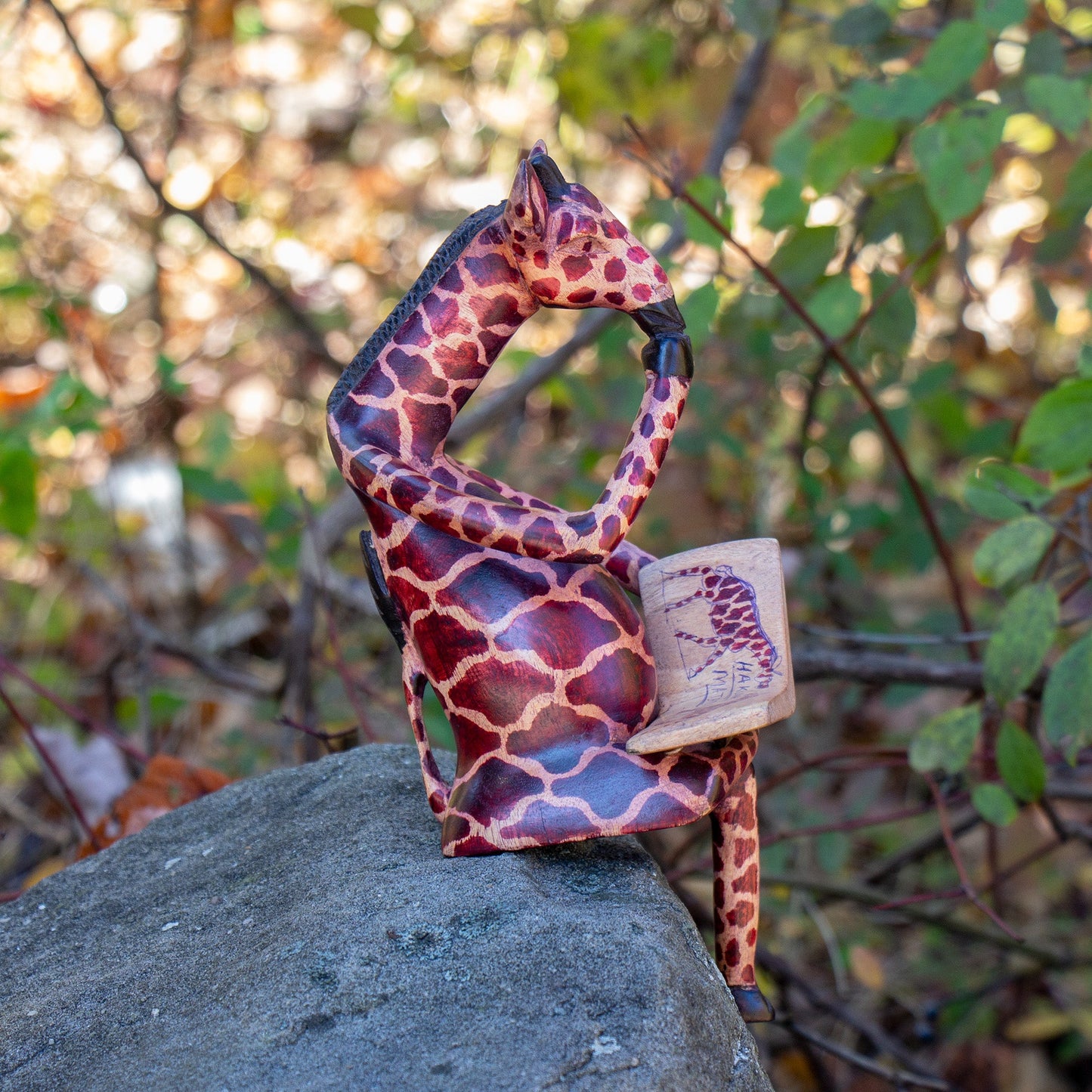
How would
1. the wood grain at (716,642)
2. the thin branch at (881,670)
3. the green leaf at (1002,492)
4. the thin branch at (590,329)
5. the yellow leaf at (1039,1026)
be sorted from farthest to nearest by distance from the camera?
the yellow leaf at (1039,1026) → the thin branch at (590,329) → the thin branch at (881,670) → the green leaf at (1002,492) → the wood grain at (716,642)

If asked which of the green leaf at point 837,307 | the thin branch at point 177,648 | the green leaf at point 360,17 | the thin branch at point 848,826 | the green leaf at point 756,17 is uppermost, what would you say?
the green leaf at point 360,17

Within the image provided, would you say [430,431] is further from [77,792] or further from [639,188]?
[639,188]

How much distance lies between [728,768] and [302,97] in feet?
10.4

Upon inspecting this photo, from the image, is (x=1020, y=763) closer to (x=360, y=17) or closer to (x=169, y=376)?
(x=169, y=376)

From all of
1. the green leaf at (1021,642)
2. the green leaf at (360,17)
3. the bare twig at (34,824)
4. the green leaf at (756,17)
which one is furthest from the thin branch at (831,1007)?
the green leaf at (360,17)

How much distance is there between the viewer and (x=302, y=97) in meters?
3.62

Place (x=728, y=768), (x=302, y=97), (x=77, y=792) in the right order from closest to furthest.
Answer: (x=728, y=768)
(x=77, y=792)
(x=302, y=97)

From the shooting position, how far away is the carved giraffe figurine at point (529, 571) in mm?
986

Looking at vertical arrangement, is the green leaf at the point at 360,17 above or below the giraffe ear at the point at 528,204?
above

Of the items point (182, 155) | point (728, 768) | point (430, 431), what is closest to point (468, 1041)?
point (728, 768)

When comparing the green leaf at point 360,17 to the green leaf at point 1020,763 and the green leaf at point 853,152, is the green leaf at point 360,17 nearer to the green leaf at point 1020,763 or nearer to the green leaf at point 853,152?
the green leaf at point 853,152

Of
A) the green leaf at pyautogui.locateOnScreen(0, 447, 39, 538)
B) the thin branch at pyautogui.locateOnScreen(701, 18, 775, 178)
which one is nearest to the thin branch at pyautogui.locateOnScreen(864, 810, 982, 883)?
the thin branch at pyautogui.locateOnScreen(701, 18, 775, 178)

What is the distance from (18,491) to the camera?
1.78m

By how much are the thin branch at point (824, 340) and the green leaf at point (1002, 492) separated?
221 mm
